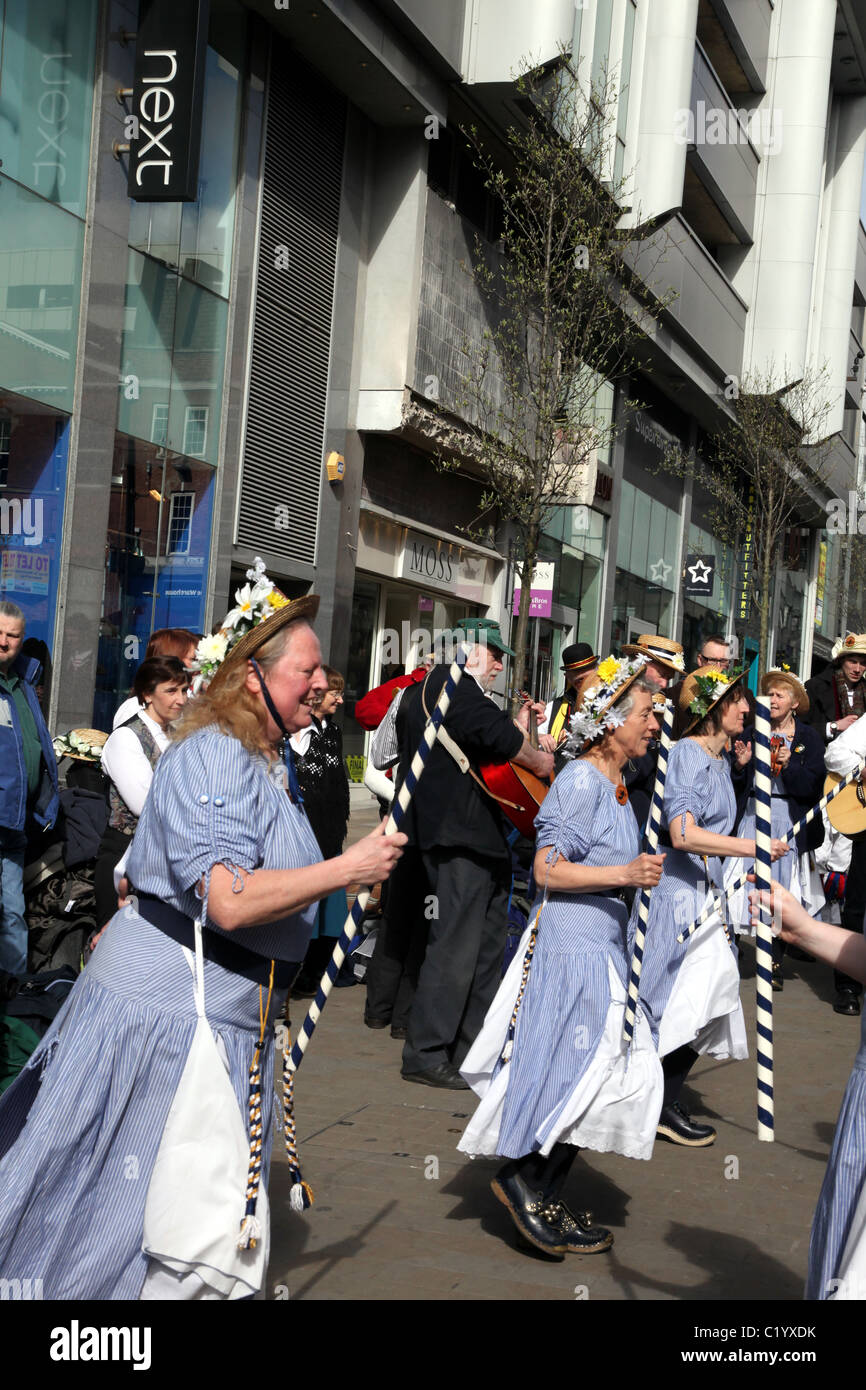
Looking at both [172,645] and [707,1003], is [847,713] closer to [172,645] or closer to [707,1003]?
[707,1003]

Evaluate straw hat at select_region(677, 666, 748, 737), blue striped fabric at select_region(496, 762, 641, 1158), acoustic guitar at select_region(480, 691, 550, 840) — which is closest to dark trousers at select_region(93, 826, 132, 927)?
acoustic guitar at select_region(480, 691, 550, 840)

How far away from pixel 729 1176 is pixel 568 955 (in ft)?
5.56

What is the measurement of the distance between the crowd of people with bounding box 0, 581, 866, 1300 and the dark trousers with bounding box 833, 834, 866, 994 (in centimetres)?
60

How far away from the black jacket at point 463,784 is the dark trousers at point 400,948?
743 millimetres

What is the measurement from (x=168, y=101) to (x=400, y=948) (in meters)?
7.70

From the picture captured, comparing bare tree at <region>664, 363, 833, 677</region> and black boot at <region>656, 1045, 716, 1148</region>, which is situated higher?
bare tree at <region>664, 363, 833, 677</region>

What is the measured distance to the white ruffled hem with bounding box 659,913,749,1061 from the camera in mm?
6180

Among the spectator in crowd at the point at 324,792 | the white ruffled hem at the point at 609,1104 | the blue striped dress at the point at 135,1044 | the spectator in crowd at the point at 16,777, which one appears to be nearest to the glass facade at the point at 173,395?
the spectator in crowd at the point at 324,792

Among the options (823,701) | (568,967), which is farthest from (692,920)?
(823,701)

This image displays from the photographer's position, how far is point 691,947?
6422 millimetres

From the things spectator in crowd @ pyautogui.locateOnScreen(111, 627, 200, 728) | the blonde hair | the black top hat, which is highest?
the black top hat

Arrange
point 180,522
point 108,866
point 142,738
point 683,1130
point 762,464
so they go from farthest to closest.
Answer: point 762,464
point 180,522
point 683,1130
point 108,866
point 142,738

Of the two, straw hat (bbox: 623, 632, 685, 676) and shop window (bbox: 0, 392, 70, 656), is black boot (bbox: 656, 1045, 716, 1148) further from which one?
shop window (bbox: 0, 392, 70, 656)
